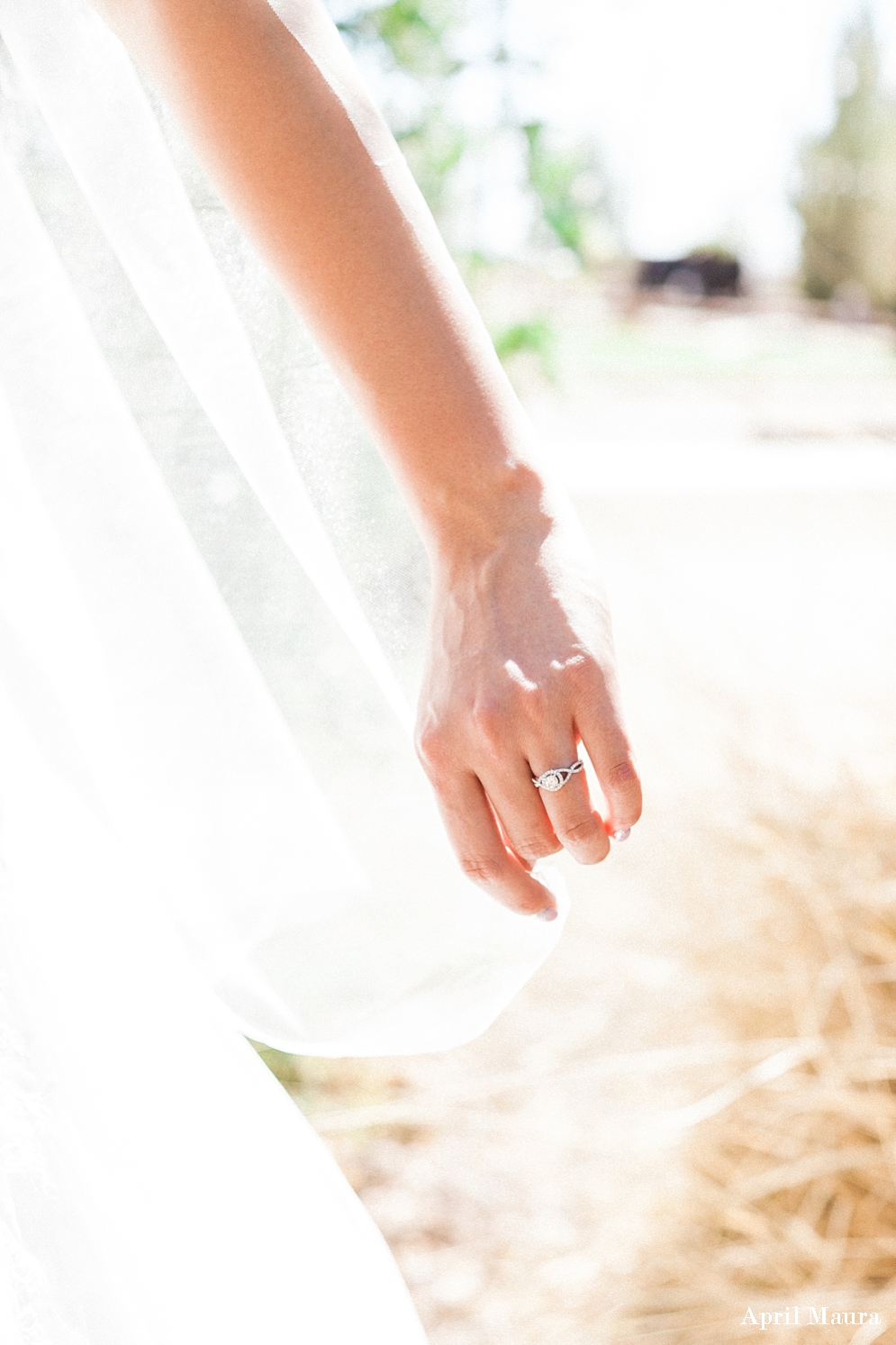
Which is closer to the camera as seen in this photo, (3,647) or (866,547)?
(3,647)

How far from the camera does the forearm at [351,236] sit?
1.31 ft

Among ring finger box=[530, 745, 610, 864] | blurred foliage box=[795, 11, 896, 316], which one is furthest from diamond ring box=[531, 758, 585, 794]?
blurred foliage box=[795, 11, 896, 316]

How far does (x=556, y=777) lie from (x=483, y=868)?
52 millimetres

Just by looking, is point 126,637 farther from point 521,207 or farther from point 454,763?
point 521,207

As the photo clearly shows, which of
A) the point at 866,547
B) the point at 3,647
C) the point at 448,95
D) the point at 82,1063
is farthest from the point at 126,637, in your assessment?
the point at 866,547

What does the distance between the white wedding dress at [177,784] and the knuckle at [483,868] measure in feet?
0.41

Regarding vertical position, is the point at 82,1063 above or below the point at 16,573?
below

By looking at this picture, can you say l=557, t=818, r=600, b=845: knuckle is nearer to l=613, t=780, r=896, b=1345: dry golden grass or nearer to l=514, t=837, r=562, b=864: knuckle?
l=514, t=837, r=562, b=864: knuckle

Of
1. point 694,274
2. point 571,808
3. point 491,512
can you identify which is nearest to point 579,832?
point 571,808

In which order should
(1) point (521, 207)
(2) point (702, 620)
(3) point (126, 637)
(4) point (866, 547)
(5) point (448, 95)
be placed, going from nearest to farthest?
(3) point (126, 637), (5) point (448, 95), (1) point (521, 207), (2) point (702, 620), (4) point (866, 547)

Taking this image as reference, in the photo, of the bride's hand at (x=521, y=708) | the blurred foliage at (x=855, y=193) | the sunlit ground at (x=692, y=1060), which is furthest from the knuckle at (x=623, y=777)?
the blurred foliage at (x=855, y=193)

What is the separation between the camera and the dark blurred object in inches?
474

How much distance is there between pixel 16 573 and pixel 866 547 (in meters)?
2.52

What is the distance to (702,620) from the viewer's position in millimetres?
1749
